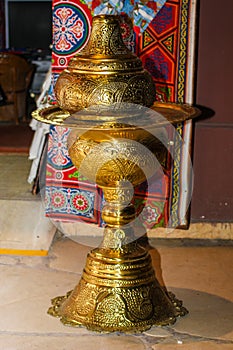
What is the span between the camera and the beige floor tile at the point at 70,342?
3.03 metres

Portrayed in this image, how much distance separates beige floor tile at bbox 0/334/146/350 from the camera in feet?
9.93

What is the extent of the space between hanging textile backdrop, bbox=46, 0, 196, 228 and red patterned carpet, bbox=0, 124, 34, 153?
7.46 ft

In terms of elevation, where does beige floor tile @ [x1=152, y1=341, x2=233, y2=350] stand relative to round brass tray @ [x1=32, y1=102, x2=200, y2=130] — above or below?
below

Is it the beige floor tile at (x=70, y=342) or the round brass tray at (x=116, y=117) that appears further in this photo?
the beige floor tile at (x=70, y=342)

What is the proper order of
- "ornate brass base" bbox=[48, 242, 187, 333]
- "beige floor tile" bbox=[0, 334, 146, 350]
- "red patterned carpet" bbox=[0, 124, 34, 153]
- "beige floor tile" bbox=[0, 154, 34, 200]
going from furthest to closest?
"red patterned carpet" bbox=[0, 124, 34, 153], "beige floor tile" bbox=[0, 154, 34, 200], "ornate brass base" bbox=[48, 242, 187, 333], "beige floor tile" bbox=[0, 334, 146, 350]

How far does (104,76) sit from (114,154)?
317 mm

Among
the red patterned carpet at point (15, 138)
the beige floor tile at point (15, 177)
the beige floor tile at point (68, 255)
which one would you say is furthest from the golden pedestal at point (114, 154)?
the red patterned carpet at point (15, 138)

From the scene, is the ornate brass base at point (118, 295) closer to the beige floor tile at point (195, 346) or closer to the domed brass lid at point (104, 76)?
the beige floor tile at point (195, 346)

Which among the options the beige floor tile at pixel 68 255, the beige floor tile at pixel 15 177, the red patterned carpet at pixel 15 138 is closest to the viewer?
the beige floor tile at pixel 68 255

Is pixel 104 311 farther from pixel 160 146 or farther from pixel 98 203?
pixel 98 203

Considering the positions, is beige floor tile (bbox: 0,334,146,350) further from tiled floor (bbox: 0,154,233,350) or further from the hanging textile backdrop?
the hanging textile backdrop

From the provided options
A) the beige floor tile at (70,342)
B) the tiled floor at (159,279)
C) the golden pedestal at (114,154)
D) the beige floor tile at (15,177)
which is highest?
the golden pedestal at (114,154)

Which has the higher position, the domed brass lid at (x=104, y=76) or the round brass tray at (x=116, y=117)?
the domed brass lid at (x=104, y=76)

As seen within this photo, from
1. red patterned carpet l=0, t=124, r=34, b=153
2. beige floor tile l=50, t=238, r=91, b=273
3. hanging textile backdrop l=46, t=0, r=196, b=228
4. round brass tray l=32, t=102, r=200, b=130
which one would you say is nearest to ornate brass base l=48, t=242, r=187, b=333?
round brass tray l=32, t=102, r=200, b=130
